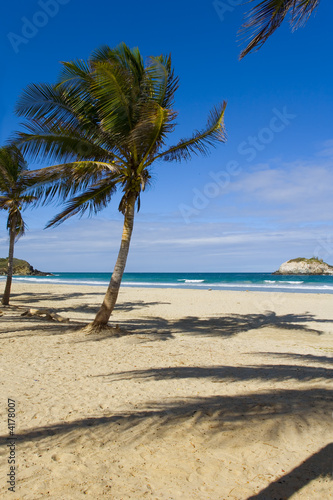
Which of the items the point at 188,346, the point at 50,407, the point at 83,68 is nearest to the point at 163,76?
the point at 83,68

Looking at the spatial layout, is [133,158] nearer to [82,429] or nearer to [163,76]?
[163,76]

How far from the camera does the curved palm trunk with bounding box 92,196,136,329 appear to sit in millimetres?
9242

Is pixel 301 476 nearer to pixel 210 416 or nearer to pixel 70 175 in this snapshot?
pixel 210 416

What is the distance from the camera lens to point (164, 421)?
3867 mm

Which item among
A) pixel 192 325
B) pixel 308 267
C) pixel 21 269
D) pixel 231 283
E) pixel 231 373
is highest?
pixel 308 267

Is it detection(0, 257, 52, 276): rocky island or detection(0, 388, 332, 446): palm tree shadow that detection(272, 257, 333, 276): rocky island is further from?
detection(0, 388, 332, 446): palm tree shadow

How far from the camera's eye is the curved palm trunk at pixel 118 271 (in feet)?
30.3

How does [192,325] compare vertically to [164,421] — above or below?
below

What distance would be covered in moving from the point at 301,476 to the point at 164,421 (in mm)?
1516

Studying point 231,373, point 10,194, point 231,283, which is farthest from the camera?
point 231,283

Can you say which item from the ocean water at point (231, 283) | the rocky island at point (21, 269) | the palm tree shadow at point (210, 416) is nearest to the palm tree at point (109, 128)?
the palm tree shadow at point (210, 416)

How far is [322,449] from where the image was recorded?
130 inches

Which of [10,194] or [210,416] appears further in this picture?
[10,194]

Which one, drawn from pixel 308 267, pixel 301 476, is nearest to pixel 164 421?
pixel 301 476
